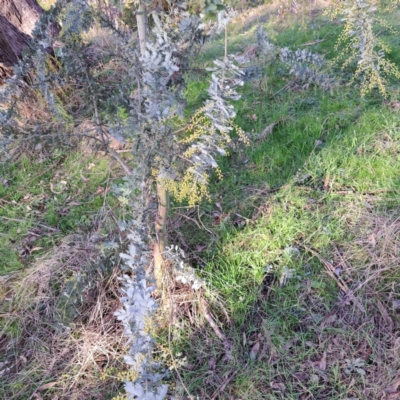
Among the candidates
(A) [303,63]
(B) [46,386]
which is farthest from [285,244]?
(A) [303,63]

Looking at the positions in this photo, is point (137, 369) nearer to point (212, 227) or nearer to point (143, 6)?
point (212, 227)

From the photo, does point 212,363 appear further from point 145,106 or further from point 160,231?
point 145,106

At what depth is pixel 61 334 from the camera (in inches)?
83.4

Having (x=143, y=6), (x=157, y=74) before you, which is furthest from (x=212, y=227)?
(x=143, y=6)

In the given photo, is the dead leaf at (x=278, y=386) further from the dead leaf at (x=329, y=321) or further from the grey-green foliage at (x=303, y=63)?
the grey-green foliage at (x=303, y=63)

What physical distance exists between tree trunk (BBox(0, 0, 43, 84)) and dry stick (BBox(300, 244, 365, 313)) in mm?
3136

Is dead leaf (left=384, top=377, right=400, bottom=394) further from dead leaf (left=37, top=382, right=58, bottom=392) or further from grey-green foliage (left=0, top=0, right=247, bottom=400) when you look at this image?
dead leaf (left=37, top=382, right=58, bottom=392)

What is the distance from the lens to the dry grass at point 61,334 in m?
1.95

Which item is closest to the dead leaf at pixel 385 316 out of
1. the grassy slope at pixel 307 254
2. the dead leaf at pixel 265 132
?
the grassy slope at pixel 307 254

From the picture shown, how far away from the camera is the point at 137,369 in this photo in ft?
5.10

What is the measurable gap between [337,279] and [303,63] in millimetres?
2335

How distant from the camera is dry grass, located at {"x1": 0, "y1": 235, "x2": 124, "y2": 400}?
1952 millimetres

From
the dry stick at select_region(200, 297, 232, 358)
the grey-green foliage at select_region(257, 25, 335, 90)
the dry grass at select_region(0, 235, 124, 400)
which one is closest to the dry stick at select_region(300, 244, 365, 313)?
the dry stick at select_region(200, 297, 232, 358)

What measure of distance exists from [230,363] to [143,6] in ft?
5.79
